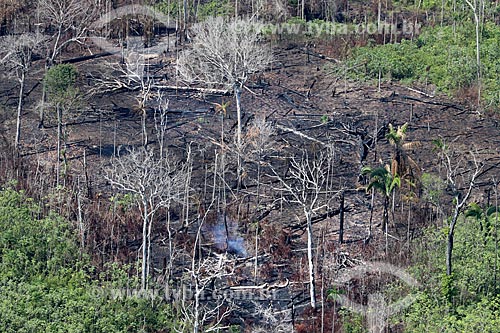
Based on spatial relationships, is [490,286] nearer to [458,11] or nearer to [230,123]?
[230,123]

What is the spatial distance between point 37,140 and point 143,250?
31.9ft

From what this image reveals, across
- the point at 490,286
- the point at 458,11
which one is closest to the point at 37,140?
the point at 490,286

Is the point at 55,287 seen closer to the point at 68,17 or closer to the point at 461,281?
the point at 461,281

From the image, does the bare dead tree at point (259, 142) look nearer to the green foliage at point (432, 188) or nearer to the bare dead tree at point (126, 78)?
the bare dead tree at point (126, 78)

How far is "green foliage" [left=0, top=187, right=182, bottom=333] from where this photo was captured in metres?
26.8

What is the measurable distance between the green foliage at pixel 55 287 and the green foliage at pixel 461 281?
6.11 m

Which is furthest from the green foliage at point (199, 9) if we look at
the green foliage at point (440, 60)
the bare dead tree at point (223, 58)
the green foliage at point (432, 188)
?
the green foliage at point (432, 188)

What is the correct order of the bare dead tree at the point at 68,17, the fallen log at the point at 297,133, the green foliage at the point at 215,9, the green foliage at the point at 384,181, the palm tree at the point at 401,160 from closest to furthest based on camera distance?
1. the green foliage at the point at 384,181
2. the palm tree at the point at 401,160
3. the fallen log at the point at 297,133
4. the bare dead tree at the point at 68,17
5. the green foliage at the point at 215,9

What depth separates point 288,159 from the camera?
36.2 m

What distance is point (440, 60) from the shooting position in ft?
139

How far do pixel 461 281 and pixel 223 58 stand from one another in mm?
12428

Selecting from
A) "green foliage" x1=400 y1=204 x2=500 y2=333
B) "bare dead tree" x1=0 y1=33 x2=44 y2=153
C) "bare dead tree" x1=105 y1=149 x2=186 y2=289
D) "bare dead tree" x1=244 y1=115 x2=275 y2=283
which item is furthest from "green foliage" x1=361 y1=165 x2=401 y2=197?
"bare dead tree" x1=0 y1=33 x2=44 y2=153

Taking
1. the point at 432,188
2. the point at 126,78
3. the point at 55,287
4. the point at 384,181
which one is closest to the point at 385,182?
the point at 384,181

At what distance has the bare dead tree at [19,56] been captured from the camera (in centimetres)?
3661
